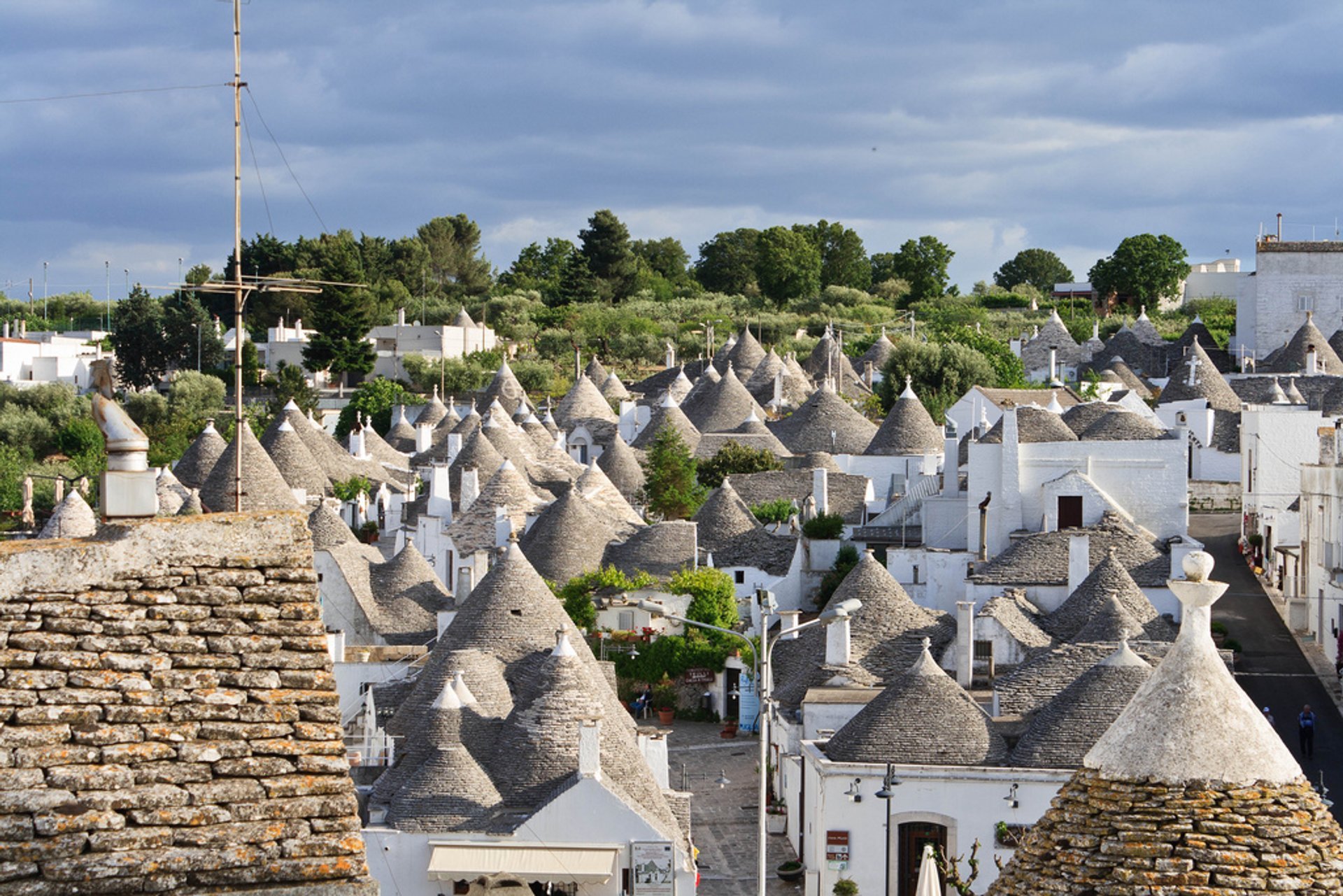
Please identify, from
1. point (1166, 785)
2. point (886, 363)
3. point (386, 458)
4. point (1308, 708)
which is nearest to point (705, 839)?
point (1308, 708)

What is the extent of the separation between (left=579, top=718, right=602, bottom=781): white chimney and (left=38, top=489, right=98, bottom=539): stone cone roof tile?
15.6 m

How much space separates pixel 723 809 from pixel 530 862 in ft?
26.2

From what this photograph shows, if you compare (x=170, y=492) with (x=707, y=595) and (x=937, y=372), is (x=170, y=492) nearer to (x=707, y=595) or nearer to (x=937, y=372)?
(x=707, y=595)

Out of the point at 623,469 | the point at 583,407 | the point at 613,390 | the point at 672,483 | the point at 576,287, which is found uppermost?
the point at 576,287

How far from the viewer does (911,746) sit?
105 feet

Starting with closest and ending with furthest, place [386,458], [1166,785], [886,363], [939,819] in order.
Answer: [1166,785]
[939,819]
[386,458]
[886,363]

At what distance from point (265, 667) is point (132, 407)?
8777 cm

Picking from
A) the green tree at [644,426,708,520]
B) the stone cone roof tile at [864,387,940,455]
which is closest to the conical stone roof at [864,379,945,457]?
the stone cone roof tile at [864,387,940,455]

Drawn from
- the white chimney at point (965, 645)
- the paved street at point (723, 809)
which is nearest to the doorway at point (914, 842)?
the paved street at point (723, 809)

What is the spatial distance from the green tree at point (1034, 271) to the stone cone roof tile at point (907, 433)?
3043 inches

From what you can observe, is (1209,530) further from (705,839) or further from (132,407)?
(132,407)

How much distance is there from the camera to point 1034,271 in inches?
5743

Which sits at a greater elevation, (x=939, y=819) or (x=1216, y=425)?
(x=1216, y=425)

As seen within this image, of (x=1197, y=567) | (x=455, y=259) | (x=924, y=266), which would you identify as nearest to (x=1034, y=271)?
(x=924, y=266)
